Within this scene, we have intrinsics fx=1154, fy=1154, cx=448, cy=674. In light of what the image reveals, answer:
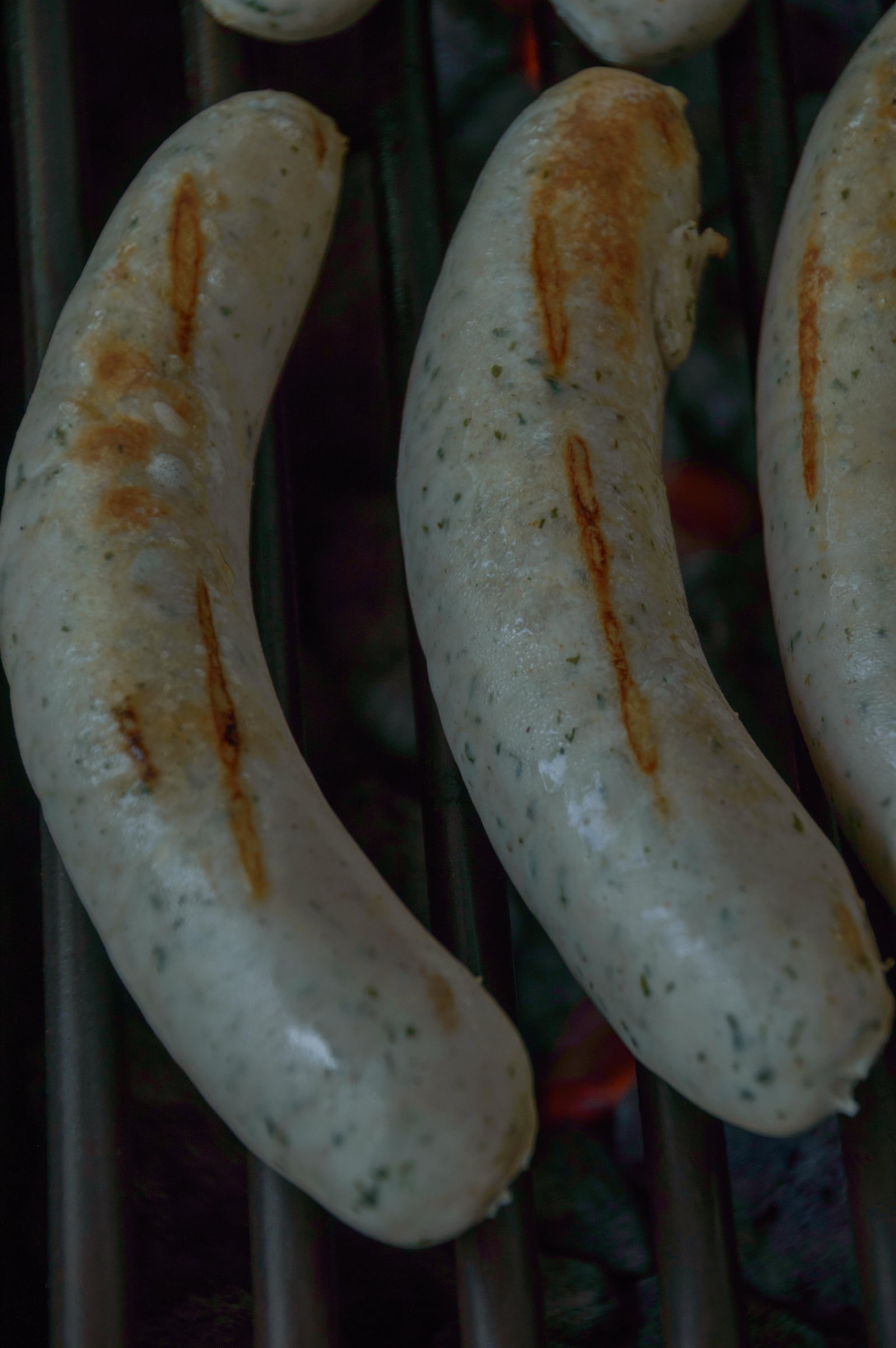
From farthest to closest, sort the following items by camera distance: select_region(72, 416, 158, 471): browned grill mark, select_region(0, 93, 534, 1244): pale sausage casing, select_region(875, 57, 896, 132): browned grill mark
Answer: select_region(875, 57, 896, 132): browned grill mark
select_region(72, 416, 158, 471): browned grill mark
select_region(0, 93, 534, 1244): pale sausage casing

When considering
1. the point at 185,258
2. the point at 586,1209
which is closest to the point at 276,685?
the point at 185,258

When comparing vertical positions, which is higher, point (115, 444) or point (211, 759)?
point (115, 444)

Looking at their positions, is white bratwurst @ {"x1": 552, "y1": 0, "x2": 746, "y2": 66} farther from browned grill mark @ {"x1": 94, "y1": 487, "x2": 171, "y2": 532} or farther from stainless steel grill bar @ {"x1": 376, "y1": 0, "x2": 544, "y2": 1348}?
browned grill mark @ {"x1": 94, "y1": 487, "x2": 171, "y2": 532}

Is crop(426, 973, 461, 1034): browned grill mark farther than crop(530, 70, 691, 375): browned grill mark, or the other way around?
crop(530, 70, 691, 375): browned grill mark

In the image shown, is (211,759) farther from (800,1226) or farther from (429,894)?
(800,1226)

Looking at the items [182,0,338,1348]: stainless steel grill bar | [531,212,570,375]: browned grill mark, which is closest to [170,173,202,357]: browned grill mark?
[182,0,338,1348]: stainless steel grill bar
